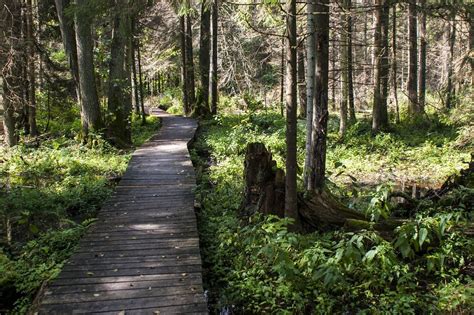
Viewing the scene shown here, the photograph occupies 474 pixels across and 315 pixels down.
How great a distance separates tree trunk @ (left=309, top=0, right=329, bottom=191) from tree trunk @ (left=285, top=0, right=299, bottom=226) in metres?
0.94

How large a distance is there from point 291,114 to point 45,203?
6.07 metres

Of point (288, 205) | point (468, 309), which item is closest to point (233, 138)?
point (288, 205)

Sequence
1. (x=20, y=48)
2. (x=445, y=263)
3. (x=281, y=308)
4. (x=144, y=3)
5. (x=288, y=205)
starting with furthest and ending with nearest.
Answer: (x=20, y=48), (x=144, y=3), (x=288, y=205), (x=445, y=263), (x=281, y=308)

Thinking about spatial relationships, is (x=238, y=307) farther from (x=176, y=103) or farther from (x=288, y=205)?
(x=176, y=103)

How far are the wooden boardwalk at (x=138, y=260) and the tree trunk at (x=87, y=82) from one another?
192 inches

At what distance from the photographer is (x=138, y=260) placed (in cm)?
611

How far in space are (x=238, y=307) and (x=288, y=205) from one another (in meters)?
1.83

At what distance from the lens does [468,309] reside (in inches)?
175

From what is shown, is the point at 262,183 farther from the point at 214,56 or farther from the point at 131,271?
the point at 214,56

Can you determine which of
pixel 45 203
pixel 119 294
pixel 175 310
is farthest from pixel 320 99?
pixel 45 203

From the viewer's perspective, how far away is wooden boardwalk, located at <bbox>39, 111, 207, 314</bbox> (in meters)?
4.95

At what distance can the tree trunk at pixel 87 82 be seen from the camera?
1366 cm

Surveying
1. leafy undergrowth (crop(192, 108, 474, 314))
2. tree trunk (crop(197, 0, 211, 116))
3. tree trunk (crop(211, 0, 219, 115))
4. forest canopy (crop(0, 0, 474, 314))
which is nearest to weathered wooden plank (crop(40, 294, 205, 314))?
forest canopy (crop(0, 0, 474, 314))

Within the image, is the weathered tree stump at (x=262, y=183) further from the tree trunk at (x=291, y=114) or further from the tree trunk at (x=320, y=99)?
the tree trunk at (x=320, y=99)
